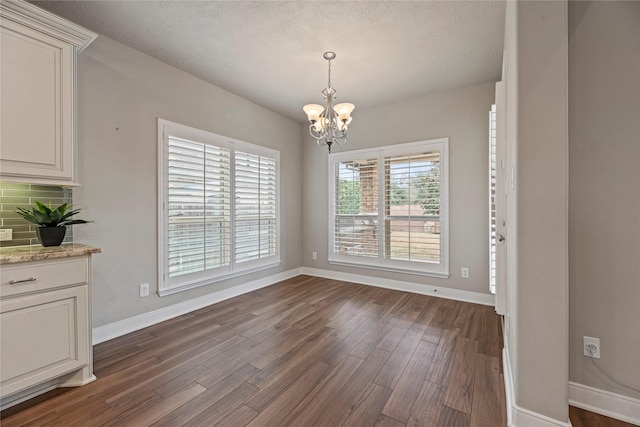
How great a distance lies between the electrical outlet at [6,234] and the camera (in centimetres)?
200

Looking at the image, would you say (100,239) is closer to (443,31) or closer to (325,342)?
(325,342)

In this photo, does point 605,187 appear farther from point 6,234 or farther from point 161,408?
point 6,234

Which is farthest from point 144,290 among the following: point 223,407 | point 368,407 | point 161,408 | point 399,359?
point 399,359

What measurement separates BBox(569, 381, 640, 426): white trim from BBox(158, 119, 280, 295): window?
3.40m

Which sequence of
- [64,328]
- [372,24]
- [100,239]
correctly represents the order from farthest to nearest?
[100,239] < [372,24] < [64,328]

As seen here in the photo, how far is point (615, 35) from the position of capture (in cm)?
158

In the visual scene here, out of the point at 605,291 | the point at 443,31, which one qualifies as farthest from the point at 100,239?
the point at 605,291

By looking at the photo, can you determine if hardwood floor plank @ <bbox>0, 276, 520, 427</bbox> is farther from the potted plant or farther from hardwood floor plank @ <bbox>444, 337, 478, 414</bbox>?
the potted plant

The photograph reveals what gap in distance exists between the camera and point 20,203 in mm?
2111

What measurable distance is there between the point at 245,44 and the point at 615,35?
2668mm

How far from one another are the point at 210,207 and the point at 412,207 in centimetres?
269

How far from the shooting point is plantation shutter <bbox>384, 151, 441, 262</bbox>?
381 centimetres

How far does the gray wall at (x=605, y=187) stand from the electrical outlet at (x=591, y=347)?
0.02 m

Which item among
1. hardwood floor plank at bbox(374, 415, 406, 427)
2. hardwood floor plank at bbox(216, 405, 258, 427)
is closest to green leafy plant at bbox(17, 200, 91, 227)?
hardwood floor plank at bbox(216, 405, 258, 427)
